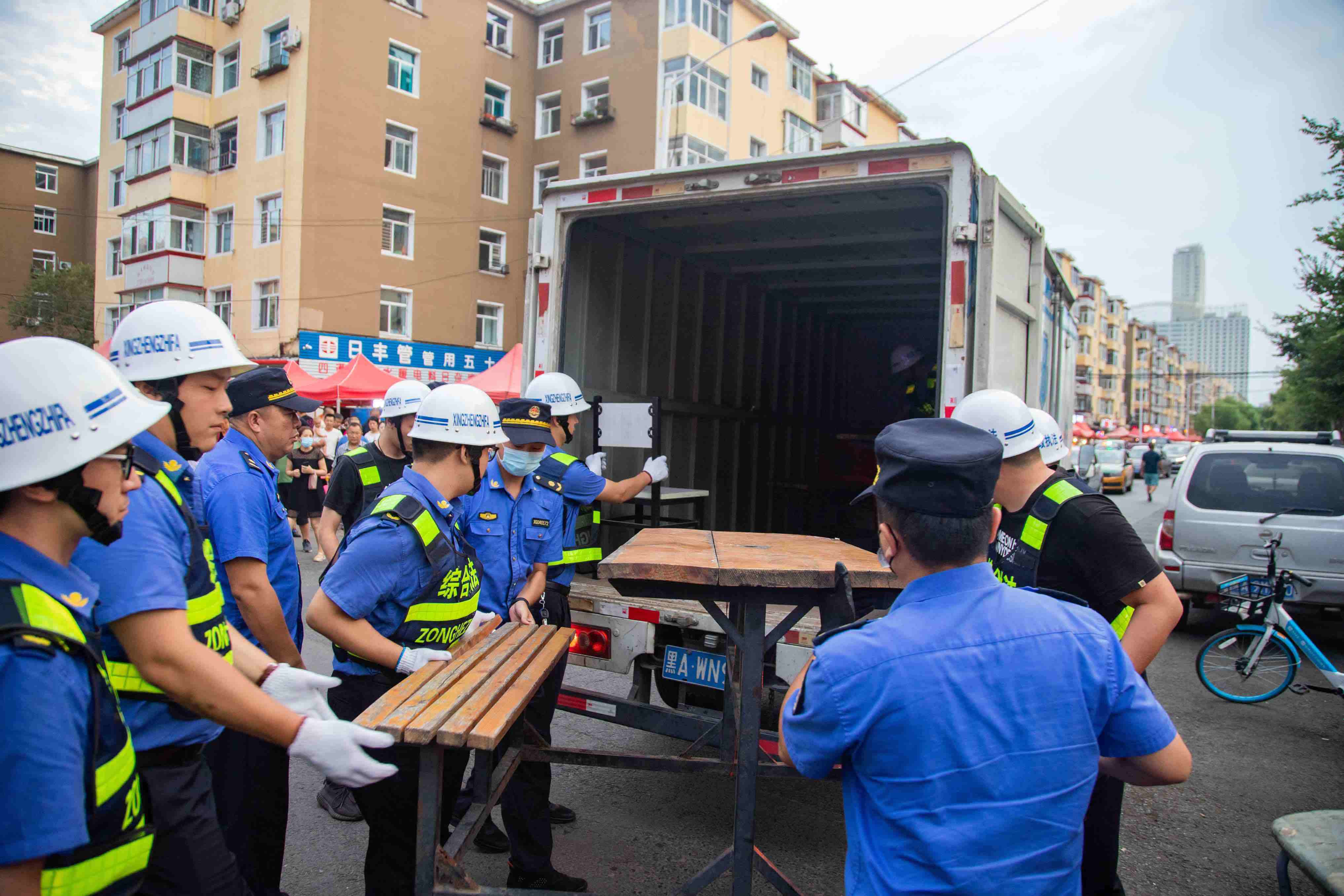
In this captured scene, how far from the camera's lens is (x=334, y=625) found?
2.42 m

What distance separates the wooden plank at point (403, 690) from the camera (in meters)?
2.12

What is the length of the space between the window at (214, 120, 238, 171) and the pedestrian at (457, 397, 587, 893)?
83.3ft

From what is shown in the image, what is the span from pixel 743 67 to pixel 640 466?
25.2 metres

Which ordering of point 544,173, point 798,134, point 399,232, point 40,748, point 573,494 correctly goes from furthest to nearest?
point 798,134 < point 544,173 < point 399,232 < point 573,494 < point 40,748

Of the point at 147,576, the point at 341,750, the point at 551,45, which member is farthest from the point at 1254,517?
the point at 551,45

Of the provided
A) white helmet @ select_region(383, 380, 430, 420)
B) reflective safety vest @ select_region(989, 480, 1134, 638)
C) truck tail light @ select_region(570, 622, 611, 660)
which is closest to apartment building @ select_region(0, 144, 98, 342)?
white helmet @ select_region(383, 380, 430, 420)

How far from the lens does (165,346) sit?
2.23 metres

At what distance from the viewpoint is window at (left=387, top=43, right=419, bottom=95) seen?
2425 centimetres

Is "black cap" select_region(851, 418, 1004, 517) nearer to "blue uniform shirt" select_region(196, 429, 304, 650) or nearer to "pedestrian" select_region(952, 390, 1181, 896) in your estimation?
"pedestrian" select_region(952, 390, 1181, 896)

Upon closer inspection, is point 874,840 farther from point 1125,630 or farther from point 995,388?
point 995,388

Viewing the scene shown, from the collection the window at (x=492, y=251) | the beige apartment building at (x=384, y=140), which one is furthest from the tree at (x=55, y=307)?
the window at (x=492, y=251)

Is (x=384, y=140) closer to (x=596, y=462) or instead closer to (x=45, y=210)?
(x=596, y=462)

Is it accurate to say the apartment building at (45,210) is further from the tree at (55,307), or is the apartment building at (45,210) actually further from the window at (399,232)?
the window at (399,232)

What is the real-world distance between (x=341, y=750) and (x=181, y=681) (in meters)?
0.33
